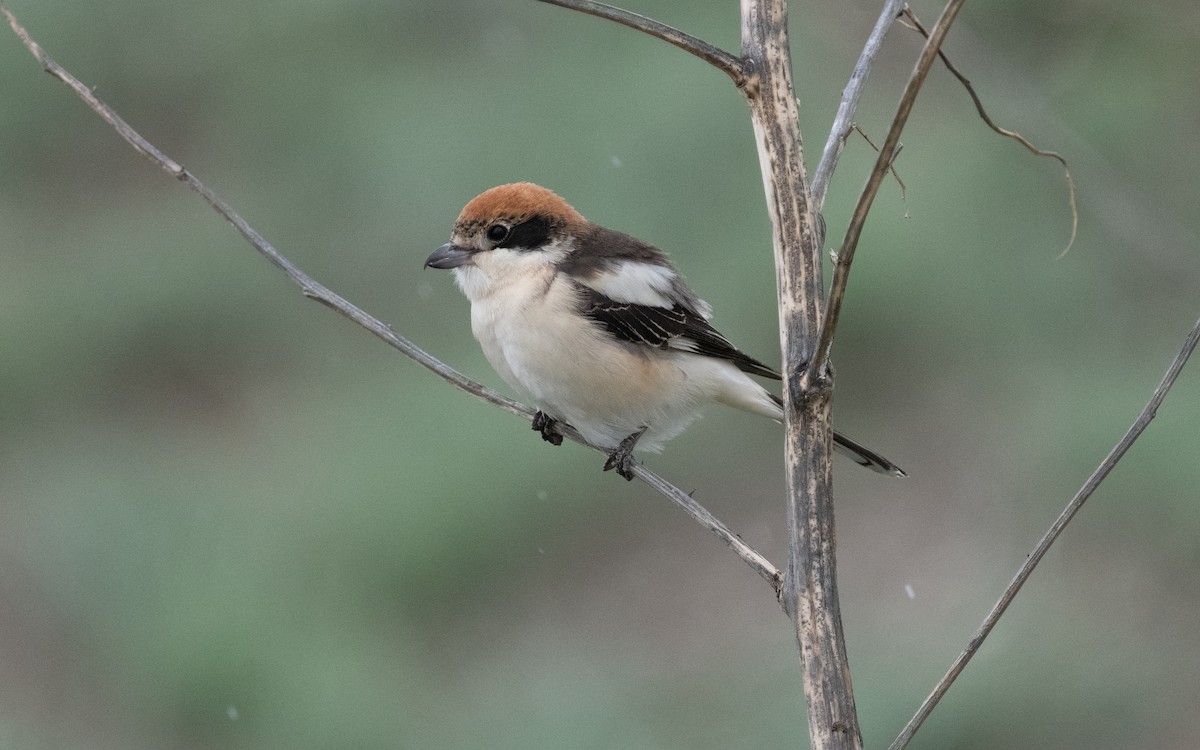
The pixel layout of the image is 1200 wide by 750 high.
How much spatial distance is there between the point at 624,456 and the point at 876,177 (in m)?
2.43

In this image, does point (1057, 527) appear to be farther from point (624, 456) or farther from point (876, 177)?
point (624, 456)

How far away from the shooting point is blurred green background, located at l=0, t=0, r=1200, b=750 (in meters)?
6.73

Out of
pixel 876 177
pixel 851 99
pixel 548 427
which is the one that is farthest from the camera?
pixel 548 427

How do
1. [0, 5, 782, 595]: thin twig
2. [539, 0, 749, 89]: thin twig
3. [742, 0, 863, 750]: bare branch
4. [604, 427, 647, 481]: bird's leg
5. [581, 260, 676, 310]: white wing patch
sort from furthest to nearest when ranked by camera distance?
1. [581, 260, 676, 310]: white wing patch
2. [604, 427, 647, 481]: bird's leg
3. [0, 5, 782, 595]: thin twig
4. [742, 0, 863, 750]: bare branch
5. [539, 0, 749, 89]: thin twig

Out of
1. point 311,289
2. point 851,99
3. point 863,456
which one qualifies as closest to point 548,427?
point 863,456

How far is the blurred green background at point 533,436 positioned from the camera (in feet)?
22.1

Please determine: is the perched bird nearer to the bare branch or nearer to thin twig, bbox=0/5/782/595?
thin twig, bbox=0/5/782/595

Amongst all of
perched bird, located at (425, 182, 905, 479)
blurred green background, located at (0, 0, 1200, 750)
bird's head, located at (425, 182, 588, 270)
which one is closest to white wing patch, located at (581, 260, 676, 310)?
perched bird, located at (425, 182, 905, 479)

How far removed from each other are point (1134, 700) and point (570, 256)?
3640 millimetres

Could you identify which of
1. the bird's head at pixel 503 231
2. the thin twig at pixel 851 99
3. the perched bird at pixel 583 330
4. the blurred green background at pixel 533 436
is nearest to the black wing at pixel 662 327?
the perched bird at pixel 583 330

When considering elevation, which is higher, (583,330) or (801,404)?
(801,404)

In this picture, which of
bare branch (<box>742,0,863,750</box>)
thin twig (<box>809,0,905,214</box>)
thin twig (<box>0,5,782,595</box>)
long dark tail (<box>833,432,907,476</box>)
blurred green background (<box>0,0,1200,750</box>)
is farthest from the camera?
blurred green background (<box>0,0,1200,750</box>)

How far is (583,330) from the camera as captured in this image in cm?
410

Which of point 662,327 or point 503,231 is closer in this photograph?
point 503,231
